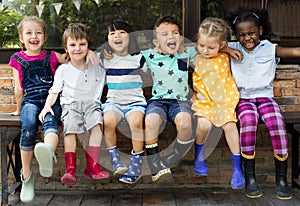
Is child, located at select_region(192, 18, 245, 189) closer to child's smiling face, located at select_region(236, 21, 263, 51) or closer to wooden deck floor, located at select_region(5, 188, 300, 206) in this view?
child's smiling face, located at select_region(236, 21, 263, 51)

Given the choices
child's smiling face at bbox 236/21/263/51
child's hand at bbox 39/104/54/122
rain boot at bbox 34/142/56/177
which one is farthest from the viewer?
child's smiling face at bbox 236/21/263/51

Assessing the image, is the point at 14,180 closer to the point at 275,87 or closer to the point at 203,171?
the point at 203,171

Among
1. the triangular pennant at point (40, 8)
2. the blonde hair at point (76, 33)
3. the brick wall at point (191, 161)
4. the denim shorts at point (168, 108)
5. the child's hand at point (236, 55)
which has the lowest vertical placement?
the brick wall at point (191, 161)

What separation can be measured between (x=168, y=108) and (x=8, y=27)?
1.66 meters

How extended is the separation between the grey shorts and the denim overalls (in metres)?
0.08

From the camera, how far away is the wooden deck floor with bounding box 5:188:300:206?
3412mm

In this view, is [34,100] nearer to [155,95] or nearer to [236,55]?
[155,95]

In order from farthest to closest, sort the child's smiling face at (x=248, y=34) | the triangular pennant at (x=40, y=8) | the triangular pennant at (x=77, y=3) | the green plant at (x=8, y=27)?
the triangular pennant at (x=77, y=3)
the triangular pennant at (x=40, y=8)
the green plant at (x=8, y=27)
the child's smiling face at (x=248, y=34)

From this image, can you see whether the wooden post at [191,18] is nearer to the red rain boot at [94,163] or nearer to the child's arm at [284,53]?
the child's arm at [284,53]

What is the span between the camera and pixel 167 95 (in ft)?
10.7

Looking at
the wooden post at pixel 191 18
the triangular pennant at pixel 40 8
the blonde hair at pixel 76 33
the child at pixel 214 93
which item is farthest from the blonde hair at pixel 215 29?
the triangular pennant at pixel 40 8

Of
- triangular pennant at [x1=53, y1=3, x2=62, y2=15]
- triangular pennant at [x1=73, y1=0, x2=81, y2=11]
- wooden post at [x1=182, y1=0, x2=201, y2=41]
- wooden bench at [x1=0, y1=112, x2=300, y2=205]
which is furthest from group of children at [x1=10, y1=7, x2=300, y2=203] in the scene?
triangular pennant at [x1=73, y1=0, x2=81, y2=11]

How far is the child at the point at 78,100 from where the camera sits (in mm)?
3051

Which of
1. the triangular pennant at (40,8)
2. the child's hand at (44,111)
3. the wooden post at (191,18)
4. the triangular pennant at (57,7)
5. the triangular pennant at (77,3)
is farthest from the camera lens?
the triangular pennant at (77,3)
